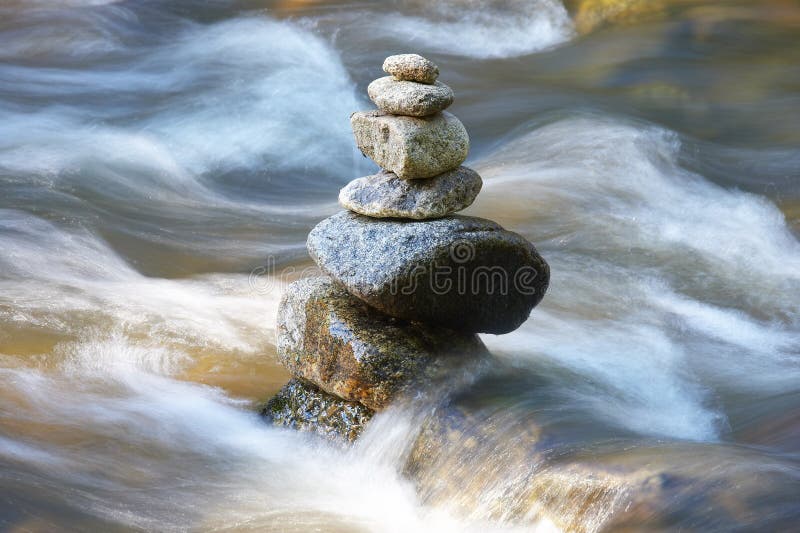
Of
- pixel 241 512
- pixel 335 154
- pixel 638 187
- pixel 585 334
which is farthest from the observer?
pixel 335 154

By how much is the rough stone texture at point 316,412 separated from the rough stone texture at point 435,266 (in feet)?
2.07

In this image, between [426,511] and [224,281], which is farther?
[224,281]

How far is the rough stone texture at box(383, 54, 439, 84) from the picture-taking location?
17.9 feet

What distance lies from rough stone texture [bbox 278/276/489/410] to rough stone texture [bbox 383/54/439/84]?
4.16 ft

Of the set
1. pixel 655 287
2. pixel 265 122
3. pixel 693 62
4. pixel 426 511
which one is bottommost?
pixel 426 511

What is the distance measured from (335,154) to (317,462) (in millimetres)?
6207

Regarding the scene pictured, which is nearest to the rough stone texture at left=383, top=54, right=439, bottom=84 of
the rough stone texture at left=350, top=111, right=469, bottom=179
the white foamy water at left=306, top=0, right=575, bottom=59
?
the rough stone texture at left=350, top=111, right=469, bottom=179

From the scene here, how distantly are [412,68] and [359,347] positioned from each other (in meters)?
1.53

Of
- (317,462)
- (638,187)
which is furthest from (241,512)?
(638,187)

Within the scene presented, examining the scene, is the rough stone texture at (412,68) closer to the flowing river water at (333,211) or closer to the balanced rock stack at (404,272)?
the balanced rock stack at (404,272)

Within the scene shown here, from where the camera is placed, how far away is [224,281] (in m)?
8.05

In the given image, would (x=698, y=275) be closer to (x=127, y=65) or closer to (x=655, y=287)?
(x=655, y=287)

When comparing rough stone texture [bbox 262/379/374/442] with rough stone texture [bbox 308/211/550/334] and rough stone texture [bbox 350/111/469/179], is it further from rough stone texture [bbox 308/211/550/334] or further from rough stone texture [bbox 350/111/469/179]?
rough stone texture [bbox 350/111/469/179]

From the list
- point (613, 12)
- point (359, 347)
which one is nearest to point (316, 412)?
point (359, 347)
